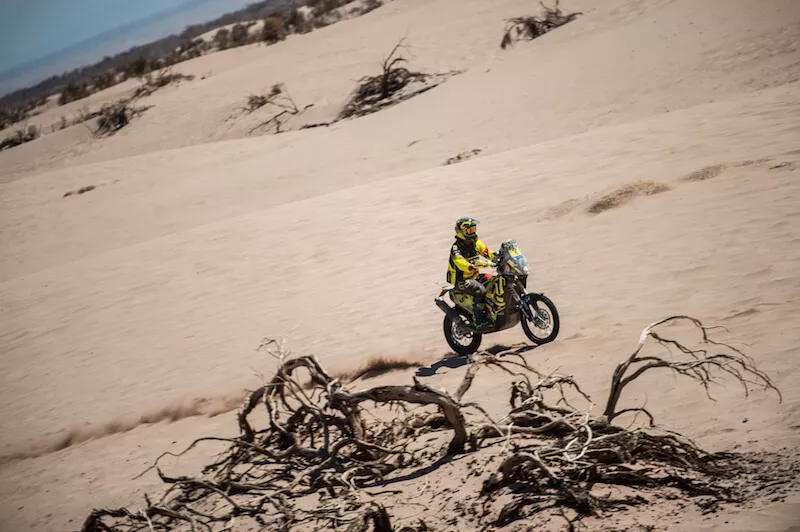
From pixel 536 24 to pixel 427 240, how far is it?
54.3ft

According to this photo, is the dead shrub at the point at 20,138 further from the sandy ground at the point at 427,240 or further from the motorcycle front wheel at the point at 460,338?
the motorcycle front wheel at the point at 460,338

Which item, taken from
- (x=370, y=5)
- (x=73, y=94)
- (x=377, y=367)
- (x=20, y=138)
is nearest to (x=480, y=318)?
(x=377, y=367)

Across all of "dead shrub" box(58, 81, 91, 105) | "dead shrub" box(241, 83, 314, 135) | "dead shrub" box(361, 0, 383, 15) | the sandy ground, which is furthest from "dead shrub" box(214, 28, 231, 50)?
the sandy ground

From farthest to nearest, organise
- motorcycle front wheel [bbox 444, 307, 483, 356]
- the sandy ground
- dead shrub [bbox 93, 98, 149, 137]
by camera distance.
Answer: dead shrub [bbox 93, 98, 149, 137] → motorcycle front wheel [bbox 444, 307, 483, 356] → the sandy ground

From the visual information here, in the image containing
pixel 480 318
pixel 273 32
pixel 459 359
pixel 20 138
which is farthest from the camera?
pixel 273 32

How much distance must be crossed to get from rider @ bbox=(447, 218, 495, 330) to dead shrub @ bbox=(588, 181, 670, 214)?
4.36 m

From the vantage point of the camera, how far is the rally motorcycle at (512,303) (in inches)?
312

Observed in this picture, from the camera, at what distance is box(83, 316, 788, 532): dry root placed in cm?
473

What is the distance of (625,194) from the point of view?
12.1m

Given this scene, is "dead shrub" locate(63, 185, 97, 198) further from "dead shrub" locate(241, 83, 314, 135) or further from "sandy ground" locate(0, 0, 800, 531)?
"dead shrub" locate(241, 83, 314, 135)

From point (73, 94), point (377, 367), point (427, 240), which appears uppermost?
point (73, 94)

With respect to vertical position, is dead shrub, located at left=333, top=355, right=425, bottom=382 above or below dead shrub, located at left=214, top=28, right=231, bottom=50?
below

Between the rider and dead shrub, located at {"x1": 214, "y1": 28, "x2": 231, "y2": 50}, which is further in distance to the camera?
dead shrub, located at {"x1": 214, "y1": 28, "x2": 231, "y2": 50}

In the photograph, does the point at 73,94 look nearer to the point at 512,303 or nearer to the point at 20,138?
the point at 20,138
